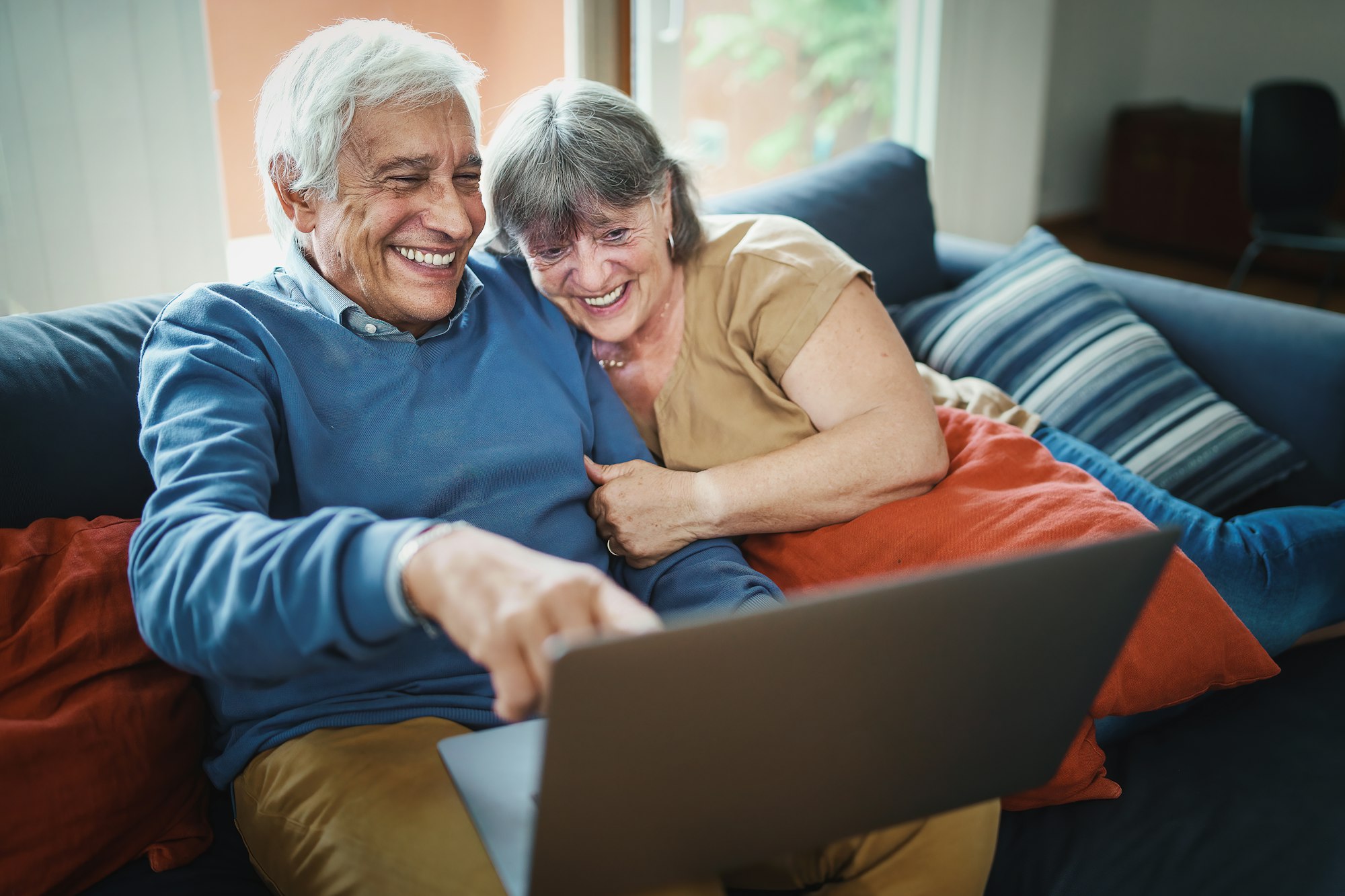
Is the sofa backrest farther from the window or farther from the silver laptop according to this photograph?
the window

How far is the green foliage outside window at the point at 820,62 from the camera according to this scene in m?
3.28

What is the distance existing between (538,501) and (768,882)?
0.50m

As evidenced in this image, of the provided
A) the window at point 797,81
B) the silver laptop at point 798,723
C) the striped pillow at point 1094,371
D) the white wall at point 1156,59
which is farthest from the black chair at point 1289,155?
the silver laptop at point 798,723

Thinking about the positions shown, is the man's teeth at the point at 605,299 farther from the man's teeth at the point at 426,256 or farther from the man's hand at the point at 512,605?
the man's hand at the point at 512,605

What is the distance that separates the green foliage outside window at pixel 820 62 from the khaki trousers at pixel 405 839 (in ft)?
8.64

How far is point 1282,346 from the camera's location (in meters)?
1.82

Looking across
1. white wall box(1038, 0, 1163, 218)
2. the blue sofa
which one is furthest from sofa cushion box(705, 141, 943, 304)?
white wall box(1038, 0, 1163, 218)

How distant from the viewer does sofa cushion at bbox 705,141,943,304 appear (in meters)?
1.93

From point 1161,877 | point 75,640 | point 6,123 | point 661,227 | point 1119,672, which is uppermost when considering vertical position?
point 6,123

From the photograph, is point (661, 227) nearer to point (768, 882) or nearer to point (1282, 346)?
point (768, 882)

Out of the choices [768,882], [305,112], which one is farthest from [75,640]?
[768,882]

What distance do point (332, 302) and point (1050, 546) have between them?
0.89 m

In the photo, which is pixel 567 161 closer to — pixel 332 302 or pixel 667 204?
pixel 667 204

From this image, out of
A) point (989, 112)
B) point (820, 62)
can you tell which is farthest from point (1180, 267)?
point (820, 62)
